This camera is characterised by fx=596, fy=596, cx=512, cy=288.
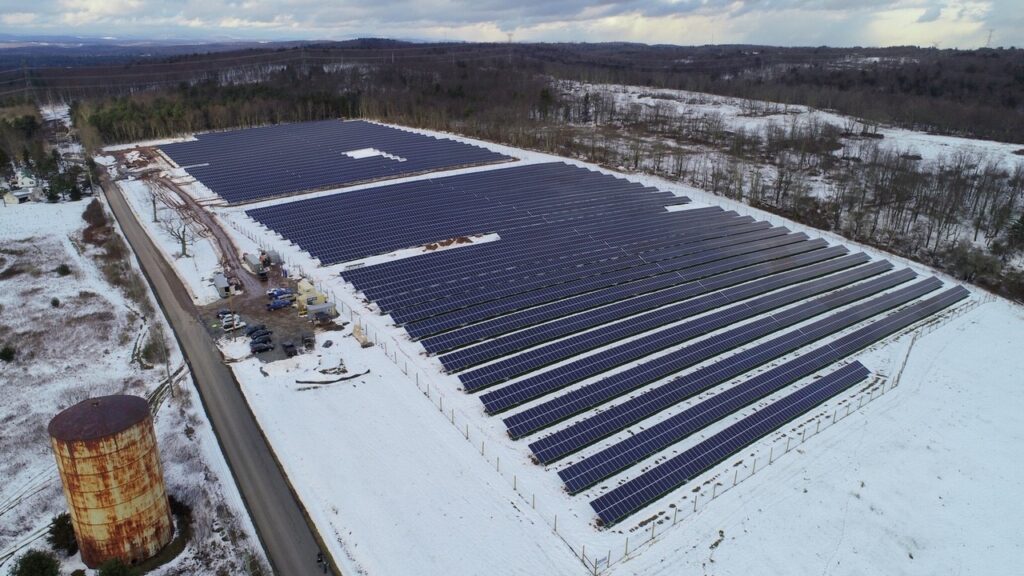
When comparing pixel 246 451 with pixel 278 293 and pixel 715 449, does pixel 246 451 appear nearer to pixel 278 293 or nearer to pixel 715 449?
pixel 278 293

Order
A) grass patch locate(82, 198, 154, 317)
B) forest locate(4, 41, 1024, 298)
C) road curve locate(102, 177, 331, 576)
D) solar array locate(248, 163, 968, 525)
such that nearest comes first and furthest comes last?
road curve locate(102, 177, 331, 576) → solar array locate(248, 163, 968, 525) → grass patch locate(82, 198, 154, 317) → forest locate(4, 41, 1024, 298)

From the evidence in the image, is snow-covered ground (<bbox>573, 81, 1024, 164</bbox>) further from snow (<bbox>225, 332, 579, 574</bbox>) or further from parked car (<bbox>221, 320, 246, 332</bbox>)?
parked car (<bbox>221, 320, 246, 332</bbox>)

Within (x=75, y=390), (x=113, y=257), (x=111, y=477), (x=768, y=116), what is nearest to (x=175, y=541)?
(x=111, y=477)

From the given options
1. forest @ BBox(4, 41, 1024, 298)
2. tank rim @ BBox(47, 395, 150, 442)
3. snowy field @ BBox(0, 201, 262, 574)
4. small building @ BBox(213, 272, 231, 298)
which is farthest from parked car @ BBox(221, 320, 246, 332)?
forest @ BBox(4, 41, 1024, 298)

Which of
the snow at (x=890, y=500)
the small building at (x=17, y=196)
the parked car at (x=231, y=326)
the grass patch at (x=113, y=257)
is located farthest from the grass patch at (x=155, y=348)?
the small building at (x=17, y=196)

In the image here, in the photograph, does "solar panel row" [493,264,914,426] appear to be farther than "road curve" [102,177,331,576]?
Yes

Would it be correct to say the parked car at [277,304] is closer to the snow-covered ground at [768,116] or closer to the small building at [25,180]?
the small building at [25,180]
